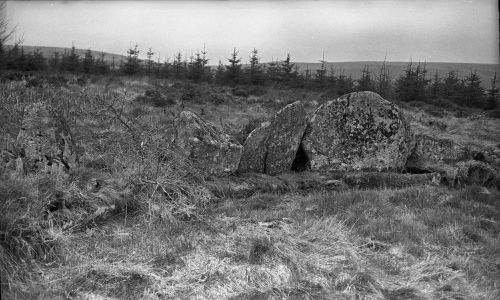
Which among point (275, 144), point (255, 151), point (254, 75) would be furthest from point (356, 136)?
point (254, 75)

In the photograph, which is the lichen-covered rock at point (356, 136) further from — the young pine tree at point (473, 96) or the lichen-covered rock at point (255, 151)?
the young pine tree at point (473, 96)

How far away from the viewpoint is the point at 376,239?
462 centimetres


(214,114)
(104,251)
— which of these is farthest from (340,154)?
(214,114)

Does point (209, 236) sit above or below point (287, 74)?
below

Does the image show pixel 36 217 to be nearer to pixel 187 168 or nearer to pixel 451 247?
pixel 187 168

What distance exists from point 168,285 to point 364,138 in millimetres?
5856

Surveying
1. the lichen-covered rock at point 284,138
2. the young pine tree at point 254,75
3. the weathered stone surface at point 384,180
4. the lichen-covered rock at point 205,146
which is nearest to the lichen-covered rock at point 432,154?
the weathered stone surface at point 384,180

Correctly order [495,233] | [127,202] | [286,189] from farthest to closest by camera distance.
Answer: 1. [286,189]
2. [495,233]
3. [127,202]

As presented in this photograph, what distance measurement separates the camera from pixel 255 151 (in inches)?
295

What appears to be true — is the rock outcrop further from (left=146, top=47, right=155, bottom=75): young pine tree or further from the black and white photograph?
(left=146, top=47, right=155, bottom=75): young pine tree

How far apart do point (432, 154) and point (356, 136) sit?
6.62 feet

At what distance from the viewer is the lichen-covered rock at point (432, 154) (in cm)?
866

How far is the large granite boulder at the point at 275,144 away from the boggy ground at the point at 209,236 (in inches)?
39.6

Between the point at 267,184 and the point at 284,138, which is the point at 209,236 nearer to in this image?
the point at 267,184
